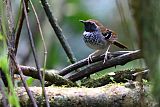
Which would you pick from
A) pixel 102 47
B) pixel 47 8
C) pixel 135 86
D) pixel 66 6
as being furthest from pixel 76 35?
pixel 135 86

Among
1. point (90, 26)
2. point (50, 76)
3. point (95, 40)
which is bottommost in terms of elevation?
point (50, 76)

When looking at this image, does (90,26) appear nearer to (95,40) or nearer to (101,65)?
(95,40)

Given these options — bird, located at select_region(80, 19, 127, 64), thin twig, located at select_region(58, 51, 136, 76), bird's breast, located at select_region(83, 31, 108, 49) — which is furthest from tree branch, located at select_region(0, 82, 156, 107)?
bird's breast, located at select_region(83, 31, 108, 49)

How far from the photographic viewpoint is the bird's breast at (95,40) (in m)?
4.18

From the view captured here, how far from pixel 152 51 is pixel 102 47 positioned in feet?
10.4

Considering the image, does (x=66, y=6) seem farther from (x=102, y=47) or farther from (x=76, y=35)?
(x=102, y=47)

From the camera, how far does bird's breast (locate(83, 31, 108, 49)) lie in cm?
418

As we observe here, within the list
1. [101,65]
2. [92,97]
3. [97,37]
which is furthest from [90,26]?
[92,97]

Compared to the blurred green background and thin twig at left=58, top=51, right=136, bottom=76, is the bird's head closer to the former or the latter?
the blurred green background

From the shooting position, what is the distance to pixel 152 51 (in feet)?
3.32

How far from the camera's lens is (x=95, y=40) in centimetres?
425

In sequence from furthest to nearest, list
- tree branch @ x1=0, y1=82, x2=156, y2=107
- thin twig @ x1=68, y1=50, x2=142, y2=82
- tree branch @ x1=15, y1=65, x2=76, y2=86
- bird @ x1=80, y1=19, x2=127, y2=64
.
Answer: bird @ x1=80, y1=19, x2=127, y2=64 < thin twig @ x1=68, y1=50, x2=142, y2=82 < tree branch @ x1=15, y1=65, x2=76, y2=86 < tree branch @ x1=0, y1=82, x2=156, y2=107

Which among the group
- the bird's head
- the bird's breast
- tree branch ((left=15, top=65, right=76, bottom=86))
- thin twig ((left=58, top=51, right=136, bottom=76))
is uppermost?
the bird's head

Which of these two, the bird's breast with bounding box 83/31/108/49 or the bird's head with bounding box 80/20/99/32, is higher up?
the bird's head with bounding box 80/20/99/32
